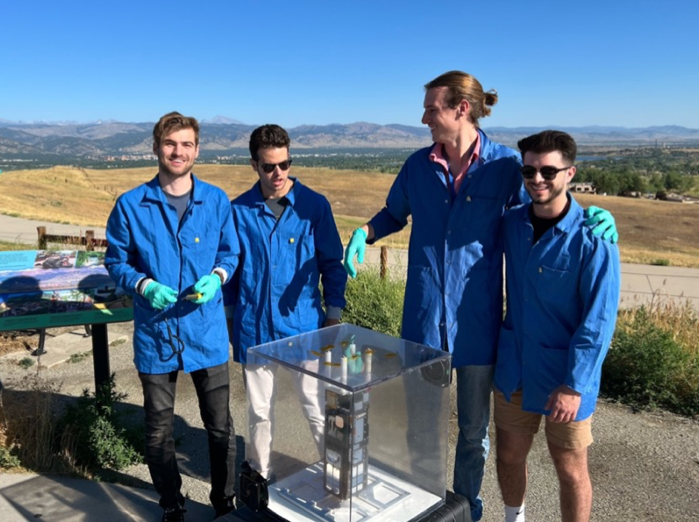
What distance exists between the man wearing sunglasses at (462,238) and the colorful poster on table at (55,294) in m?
1.93

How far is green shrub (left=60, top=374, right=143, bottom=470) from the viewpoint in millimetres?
3660

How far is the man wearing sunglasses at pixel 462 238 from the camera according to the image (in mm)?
2662

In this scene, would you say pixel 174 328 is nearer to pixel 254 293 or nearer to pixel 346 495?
pixel 254 293

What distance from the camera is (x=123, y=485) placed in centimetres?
346

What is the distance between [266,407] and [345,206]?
51.3 m

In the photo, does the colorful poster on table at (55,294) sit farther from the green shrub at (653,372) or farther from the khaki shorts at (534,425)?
the green shrub at (653,372)

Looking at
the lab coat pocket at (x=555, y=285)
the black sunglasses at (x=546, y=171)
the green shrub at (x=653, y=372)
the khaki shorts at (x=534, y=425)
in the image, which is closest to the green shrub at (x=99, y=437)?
the khaki shorts at (x=534, y=425)

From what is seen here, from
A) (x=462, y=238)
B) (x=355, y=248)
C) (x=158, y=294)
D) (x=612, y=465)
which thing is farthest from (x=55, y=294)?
(x=612, y=465)

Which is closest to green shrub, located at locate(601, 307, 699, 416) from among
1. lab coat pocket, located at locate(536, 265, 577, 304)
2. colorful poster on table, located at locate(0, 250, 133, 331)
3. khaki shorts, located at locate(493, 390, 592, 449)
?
khaki shorts, located at locate(493, 390, 592, 449)

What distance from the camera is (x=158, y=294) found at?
2576mm

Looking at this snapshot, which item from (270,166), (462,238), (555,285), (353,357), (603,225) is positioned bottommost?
(353,357)

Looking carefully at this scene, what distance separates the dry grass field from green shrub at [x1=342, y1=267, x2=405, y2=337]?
14.2m

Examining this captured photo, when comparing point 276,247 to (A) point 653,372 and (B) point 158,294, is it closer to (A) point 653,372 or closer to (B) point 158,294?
(B) point 158,294

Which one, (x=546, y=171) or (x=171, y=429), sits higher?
(x=546, y=171)
